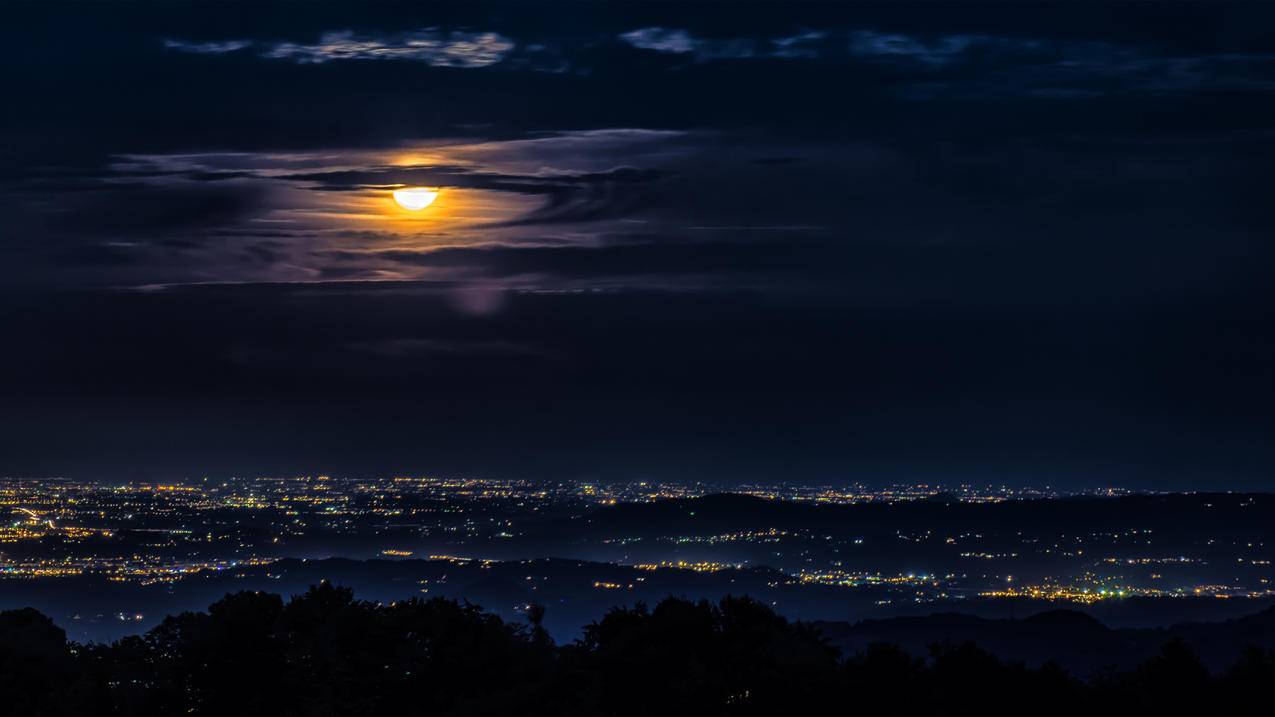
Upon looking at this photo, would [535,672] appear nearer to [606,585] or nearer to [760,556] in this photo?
[606,585]

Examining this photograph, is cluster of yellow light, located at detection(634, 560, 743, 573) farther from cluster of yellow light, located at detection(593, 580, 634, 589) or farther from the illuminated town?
cluster of yellow light, located at detection(593, 580, 634, 589)

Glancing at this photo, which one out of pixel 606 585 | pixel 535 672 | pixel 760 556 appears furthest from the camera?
pixel 760 556

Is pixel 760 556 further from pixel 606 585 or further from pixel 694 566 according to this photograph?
pixel 606 585

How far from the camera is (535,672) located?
113ft

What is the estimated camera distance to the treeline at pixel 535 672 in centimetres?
3145

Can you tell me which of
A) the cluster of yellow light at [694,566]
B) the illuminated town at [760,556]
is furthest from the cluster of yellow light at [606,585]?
the cluster of yellow light at [694,566]

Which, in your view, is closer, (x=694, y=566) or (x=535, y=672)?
(x=535, y=672)

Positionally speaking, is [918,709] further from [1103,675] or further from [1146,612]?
[1146,612]

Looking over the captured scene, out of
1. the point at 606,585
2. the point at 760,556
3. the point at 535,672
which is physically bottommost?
the point at 760,556

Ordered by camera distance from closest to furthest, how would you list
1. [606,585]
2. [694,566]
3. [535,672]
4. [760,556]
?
[535,672] → [606,585] → [694,566] → [760,556]

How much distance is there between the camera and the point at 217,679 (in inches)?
1364

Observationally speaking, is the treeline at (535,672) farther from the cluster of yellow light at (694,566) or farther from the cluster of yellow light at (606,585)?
the cluster of yellow light at (694,566)

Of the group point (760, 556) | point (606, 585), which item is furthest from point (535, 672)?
point (760, 556)

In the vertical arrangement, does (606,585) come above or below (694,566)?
above
